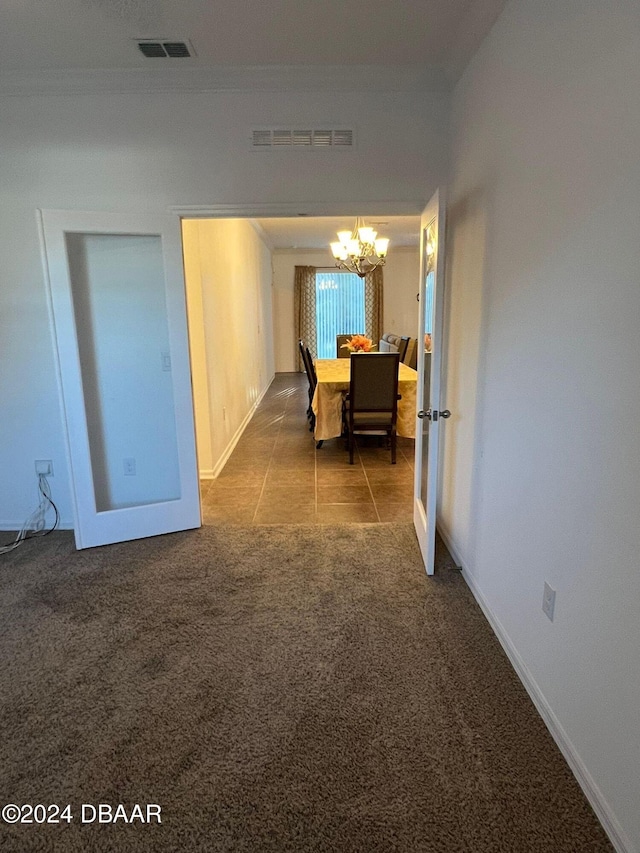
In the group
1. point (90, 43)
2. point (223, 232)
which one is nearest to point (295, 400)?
point (223, 232)

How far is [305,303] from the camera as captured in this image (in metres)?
10.4

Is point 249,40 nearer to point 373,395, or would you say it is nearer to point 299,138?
point 299,138

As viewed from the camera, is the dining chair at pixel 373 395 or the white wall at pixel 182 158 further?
the dining chair at pixel 373 395

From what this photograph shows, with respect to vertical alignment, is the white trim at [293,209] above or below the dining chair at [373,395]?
above

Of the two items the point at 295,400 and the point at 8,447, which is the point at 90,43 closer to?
the point at 8,447

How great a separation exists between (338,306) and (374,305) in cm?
77

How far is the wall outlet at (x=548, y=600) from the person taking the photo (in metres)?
1.67

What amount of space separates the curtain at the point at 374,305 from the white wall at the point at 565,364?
26.2 ft

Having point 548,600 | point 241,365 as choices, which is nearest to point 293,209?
point 548,600

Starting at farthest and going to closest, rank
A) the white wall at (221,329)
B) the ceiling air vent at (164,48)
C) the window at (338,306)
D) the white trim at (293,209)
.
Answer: the window at (338,306) < the white wall at (221,329) < the white trim at (293,209) < the ceiling air vent at (164,48)

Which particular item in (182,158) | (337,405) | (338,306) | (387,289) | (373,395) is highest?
(182,158)

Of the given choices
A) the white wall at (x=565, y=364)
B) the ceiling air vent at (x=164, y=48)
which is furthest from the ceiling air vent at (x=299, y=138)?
the white wall at (x=565, y=364)

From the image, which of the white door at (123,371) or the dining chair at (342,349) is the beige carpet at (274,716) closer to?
the white door at (123,371)

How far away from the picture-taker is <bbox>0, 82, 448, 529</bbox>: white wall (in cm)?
287
